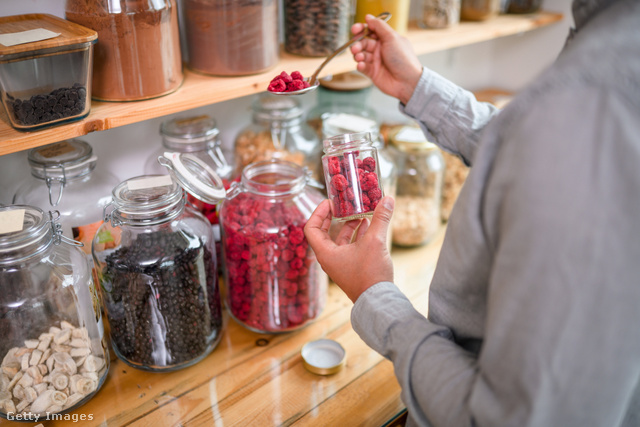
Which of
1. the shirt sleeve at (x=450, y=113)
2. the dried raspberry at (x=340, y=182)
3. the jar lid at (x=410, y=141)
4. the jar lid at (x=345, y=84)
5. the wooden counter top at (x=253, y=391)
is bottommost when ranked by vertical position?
the wooden counter top at (x=253, y=391)

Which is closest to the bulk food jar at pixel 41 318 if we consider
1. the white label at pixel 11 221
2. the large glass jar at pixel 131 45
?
the white label at pixel 11 221

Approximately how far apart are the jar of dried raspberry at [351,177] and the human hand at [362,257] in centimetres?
6

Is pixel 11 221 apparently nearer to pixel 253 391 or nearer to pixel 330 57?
pixel 253 391

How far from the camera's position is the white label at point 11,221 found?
0.74 m

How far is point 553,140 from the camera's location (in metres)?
0.42

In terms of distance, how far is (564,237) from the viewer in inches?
16.3

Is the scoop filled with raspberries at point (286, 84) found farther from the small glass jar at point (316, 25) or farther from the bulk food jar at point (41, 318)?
the bulk food jar at point (41, 318)

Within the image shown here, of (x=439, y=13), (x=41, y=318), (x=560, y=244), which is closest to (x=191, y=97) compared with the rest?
(x=41, y=318)

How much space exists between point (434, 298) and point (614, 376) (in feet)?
0.70

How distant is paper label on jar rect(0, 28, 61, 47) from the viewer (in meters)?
0.67

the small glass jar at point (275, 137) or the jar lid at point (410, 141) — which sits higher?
the small glass jar at point (275, 137)

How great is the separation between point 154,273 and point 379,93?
3.51ft

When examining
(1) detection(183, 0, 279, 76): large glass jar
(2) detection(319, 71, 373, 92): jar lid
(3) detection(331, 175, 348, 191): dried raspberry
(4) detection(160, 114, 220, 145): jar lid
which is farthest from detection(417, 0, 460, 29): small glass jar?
(3) detection(331, 175, 348, 191): dried raspberry

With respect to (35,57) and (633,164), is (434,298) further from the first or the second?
(35,57)
